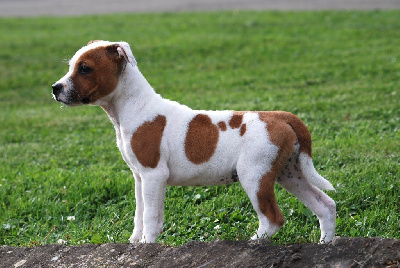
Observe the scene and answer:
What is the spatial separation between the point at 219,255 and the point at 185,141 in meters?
0.90

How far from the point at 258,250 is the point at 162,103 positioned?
4.44ft

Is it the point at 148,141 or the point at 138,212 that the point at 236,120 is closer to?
the point at 148,141

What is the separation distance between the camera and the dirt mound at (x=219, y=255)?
3.80 meters

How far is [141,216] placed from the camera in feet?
15.9

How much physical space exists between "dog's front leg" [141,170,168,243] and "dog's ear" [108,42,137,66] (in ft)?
2.68

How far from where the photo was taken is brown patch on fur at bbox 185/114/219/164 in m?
4.55

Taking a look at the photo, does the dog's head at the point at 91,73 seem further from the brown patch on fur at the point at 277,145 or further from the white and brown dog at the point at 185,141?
the brown patch on fur at the point at 277,145

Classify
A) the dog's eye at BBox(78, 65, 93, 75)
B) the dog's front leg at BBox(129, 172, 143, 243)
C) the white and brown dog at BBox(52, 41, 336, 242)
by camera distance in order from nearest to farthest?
the white and brown dog at BBox(52, 41, 336, 242) → the dog's eye at BBox(78, 65, 93, 75) → the dog's front leg at BBox(129, 172, 143, 243)

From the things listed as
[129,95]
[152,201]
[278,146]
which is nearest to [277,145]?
[278,146]

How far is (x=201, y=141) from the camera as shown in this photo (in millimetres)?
4582

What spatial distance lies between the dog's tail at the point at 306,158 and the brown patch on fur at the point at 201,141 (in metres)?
0.56

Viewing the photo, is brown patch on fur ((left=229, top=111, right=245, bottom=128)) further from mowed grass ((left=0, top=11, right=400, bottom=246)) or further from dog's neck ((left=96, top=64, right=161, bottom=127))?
mowed grass ((left=0, top=11, right=400, bottom=246))

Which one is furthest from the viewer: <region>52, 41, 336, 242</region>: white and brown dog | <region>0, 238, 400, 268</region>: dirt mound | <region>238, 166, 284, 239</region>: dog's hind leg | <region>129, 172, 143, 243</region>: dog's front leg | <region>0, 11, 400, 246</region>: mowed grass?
<region>0, 11, 400, 246</region>: mowed grass

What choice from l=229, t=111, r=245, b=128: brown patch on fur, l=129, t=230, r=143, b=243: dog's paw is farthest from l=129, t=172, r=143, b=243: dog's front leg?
l=229, t=111, r=245, b=128: brown patch on fur
